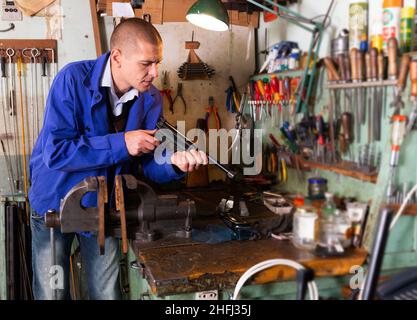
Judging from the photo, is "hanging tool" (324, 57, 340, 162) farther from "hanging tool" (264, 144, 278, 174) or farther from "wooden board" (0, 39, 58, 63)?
"wooden board" (0, 39, 58, 63)

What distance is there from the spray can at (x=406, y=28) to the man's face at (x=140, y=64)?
63cm

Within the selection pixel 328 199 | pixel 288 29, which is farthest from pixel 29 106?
pixel 328 199

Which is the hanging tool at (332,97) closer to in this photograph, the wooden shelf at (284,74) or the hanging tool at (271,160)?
the wooden shelf at (284,74)

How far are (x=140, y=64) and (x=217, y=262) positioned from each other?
577mm

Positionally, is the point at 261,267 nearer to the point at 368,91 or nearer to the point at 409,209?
the point at 409,209

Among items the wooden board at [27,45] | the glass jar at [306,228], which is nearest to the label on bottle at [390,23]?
the glass jar at [306,228]

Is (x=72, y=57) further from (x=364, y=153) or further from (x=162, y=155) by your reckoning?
(x=364, y=153)

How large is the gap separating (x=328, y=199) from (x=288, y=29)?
0.41 m

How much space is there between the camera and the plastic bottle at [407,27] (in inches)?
34.5

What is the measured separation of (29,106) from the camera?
1.79 m

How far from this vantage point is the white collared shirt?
1.28 metres

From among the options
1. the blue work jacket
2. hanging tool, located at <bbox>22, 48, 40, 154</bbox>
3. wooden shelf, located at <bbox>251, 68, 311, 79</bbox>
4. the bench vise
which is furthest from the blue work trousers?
wooden shelf, located at <bbox>251, 68, 311, 79</bbox>

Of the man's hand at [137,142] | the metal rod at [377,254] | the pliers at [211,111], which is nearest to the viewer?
the metal rod at [377,254]

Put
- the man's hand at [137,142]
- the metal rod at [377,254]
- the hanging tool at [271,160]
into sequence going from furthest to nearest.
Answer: the man's hand at [137,142] < the hanging tool at [271,160] < the metal rod at [377,254]
